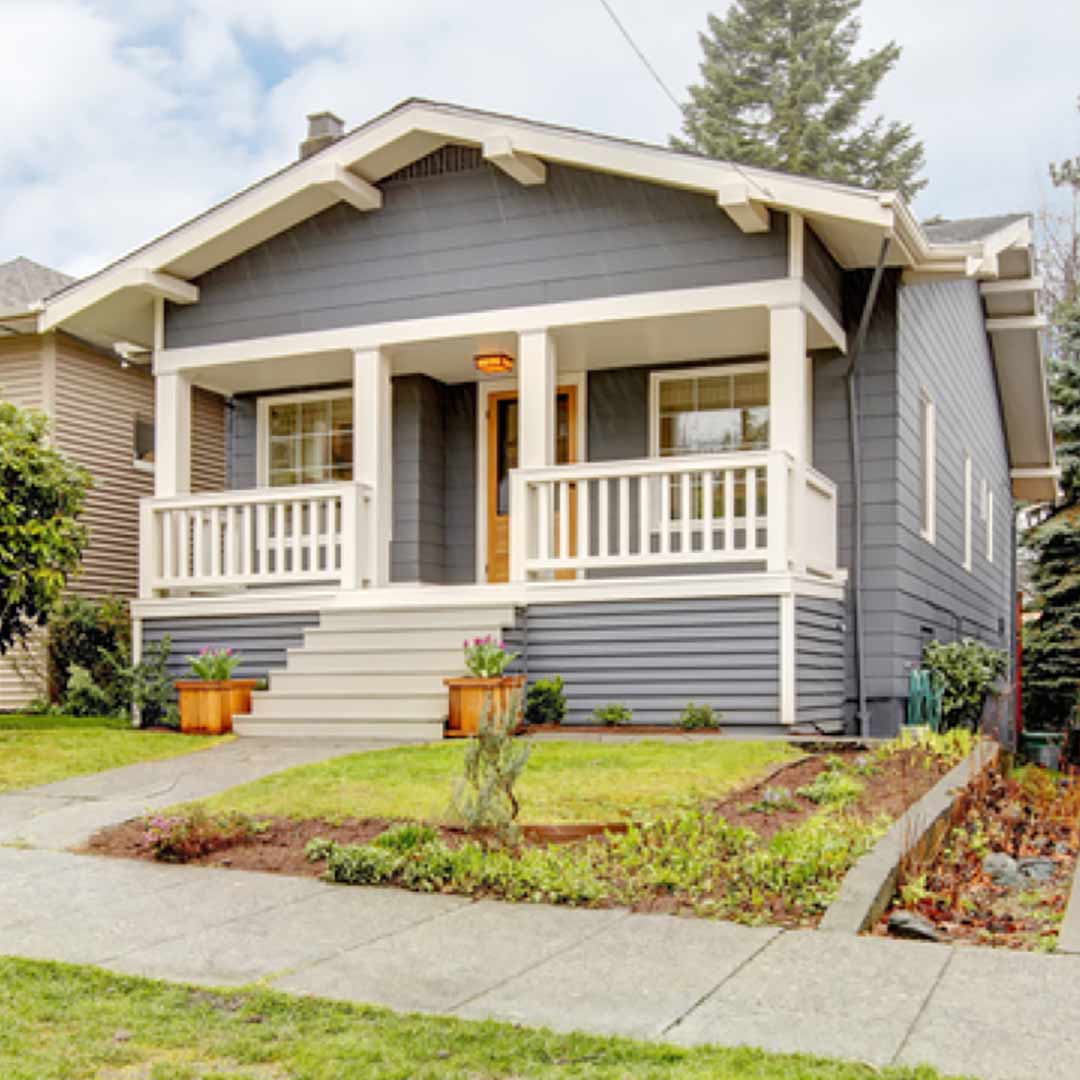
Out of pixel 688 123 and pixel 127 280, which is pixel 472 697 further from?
pixel 688 123

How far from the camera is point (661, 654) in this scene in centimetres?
974

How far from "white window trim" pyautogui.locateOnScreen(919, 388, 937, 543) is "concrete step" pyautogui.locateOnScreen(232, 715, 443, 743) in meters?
5.40

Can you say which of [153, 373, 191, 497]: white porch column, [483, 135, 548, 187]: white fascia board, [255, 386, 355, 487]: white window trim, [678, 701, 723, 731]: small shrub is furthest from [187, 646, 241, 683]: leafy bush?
[483, 135, 548, 187]: white fascia board

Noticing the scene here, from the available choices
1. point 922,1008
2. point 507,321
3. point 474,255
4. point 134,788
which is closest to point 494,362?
point 507,321

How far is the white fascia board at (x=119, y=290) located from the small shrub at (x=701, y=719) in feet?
19.3

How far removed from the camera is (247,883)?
533cm

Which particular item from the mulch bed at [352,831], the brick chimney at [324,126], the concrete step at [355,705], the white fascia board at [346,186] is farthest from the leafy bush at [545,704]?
the brick chimney at [324,126]

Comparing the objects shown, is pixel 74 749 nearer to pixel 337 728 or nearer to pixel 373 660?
pixel 337 728

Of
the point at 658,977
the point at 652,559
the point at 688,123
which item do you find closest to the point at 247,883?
the point at 658,977

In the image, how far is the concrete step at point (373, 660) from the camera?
32.8 ft

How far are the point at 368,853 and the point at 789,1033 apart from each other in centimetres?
235

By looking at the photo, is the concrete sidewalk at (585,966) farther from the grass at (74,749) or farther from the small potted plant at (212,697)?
the small potted plant at (212,697)

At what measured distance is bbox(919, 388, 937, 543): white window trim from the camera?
12.4 metres

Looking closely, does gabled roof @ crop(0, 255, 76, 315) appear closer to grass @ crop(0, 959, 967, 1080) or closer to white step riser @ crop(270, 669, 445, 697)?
white step riser @ crop(270, 669, 445, 697)
